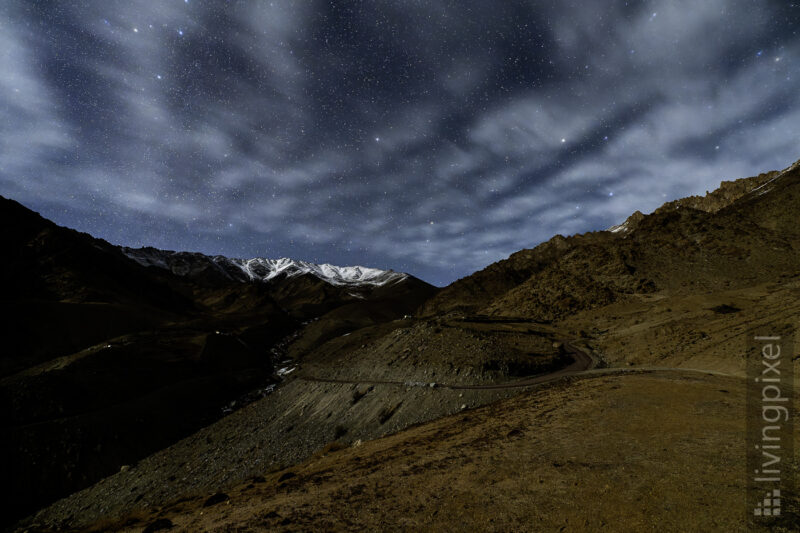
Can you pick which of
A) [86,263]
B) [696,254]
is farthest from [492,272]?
[86,263]

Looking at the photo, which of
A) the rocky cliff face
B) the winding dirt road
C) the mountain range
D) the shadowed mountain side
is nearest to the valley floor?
the mountain range

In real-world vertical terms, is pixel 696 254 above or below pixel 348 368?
above

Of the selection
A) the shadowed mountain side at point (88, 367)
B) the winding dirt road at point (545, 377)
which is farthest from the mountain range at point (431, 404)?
the winding dirt road at point (545, 377)

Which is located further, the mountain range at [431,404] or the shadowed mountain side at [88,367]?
the shadowed mountain side at [88,367]

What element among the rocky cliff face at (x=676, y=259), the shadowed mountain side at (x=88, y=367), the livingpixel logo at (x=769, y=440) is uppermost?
the rocky cliff face at (x=676, y=259)

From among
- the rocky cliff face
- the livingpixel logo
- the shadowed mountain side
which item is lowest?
the shadowed mountain side

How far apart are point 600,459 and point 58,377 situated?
150ft

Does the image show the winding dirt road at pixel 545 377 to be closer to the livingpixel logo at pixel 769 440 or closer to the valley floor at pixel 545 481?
the valley floor at pixel 545 481

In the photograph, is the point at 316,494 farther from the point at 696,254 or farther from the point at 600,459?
the point at 696,254

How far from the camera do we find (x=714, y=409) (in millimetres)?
10273

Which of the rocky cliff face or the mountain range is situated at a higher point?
the rocky cliff face

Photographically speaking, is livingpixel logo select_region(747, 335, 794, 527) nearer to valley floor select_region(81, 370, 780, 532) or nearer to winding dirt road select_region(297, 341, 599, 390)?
valley floor select_region(81, 370, 780, 532)

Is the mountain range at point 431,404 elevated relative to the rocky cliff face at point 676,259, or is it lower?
lower

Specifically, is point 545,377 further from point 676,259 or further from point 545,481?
point 676,259
